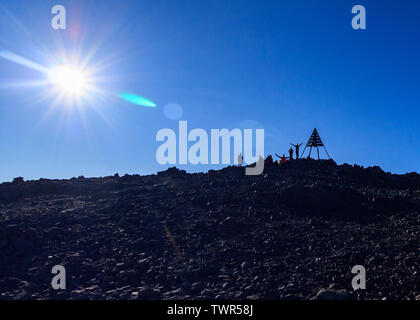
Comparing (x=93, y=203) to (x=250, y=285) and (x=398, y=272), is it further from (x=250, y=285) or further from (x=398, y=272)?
(x=398, y=272)

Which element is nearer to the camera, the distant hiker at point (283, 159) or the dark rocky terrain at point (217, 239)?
the dark rocky terrain at point (217, 239)

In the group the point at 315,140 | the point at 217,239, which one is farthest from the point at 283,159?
the point at 217,239

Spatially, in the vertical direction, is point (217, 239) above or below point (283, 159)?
below

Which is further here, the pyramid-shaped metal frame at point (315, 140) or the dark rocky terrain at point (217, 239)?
the pyramid-shaped metal frame at point (315, 140)

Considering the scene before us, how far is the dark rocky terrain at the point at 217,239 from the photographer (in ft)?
38.9

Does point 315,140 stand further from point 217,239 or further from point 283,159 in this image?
point 217,239

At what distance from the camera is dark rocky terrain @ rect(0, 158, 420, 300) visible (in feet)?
38.9

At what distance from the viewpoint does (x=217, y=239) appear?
15516 millimetres

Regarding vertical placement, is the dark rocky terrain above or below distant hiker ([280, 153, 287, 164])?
below

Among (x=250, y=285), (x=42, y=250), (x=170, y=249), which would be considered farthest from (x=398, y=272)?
(x=42, y=250)

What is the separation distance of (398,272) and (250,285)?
452 centimetres

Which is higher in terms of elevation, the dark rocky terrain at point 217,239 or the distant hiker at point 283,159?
the distant hiker at point 283,159

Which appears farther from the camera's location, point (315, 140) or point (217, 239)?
point (315, 140)

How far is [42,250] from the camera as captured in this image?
15094mm
